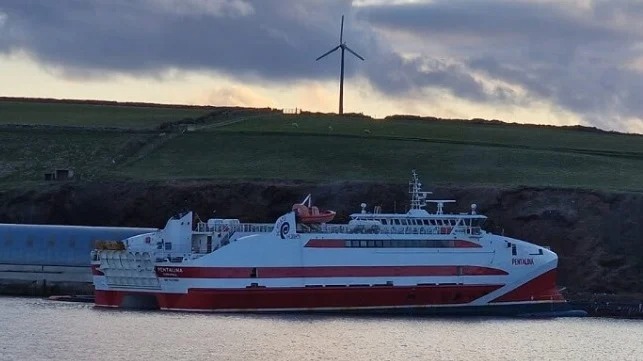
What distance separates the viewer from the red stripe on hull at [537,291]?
81312 mm

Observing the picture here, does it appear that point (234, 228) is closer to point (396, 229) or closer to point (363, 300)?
point (363, 300)

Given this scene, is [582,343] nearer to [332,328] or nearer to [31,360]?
[332,328]

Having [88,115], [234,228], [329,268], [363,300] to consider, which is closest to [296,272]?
[329,268]

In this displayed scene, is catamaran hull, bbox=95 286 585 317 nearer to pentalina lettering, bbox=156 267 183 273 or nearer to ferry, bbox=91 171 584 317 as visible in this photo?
ferry, bbox=91 171 584 317

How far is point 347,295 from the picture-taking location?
257 ft

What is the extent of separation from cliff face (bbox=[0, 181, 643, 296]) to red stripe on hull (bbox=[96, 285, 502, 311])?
14757mm

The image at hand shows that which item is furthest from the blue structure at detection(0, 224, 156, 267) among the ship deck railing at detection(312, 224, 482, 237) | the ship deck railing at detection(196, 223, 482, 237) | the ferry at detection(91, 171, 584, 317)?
the ship deck railing at detection(312, 224, 482, 237)

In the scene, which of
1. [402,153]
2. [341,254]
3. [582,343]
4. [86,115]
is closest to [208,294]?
[341,254]

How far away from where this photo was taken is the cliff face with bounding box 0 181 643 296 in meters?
92.9

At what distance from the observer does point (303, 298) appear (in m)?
77.7

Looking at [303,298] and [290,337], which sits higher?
[303,298]

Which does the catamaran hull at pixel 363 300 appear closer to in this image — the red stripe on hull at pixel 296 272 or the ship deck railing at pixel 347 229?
the red stripe on hull at pixel 296 272

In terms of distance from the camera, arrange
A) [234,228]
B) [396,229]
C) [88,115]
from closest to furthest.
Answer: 1. [234,228]
2. [396,229]
3. [88,115]

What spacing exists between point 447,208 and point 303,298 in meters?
24.1
